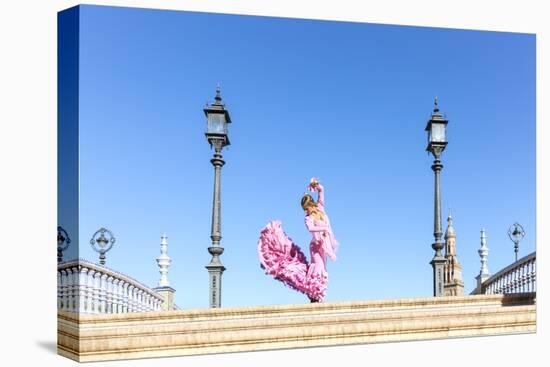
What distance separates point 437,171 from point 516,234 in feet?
4.23

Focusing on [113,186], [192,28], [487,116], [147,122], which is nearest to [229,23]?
[192,28]

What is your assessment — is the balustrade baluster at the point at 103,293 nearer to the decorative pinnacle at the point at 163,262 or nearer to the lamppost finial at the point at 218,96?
the decorative pinnacle at the point at 163,262

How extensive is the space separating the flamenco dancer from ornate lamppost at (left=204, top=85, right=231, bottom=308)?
21.4 inches

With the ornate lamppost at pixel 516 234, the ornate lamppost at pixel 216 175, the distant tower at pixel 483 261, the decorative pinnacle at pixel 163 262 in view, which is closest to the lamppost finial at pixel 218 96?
the ornate lamppost at pixel 216 175

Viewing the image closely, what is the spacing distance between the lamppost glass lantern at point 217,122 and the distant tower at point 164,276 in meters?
1.17

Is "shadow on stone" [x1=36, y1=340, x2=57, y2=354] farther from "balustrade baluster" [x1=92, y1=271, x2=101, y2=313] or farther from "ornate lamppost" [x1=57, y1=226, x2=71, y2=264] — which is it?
"ornate lamppost" [x1=57, y1=226, x2=71, y2=264]

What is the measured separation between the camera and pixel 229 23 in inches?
380

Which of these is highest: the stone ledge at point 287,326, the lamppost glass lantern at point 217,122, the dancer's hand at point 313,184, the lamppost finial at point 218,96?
the lamppost finial at point 218,96

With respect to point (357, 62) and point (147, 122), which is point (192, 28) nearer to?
point (147, 122)

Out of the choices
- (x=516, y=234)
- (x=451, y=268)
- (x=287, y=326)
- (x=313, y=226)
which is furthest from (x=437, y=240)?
(x=287, y=326)

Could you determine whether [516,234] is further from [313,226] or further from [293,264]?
[293,264]

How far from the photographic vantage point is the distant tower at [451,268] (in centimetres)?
1070

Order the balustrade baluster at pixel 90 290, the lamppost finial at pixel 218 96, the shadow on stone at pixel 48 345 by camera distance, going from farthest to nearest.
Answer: the lamppost finial at pixel 218 96 < the shadow on stone at pixel 48 345 < the balustrade baluster at pixel 90 290

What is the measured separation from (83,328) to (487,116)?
210 inches
